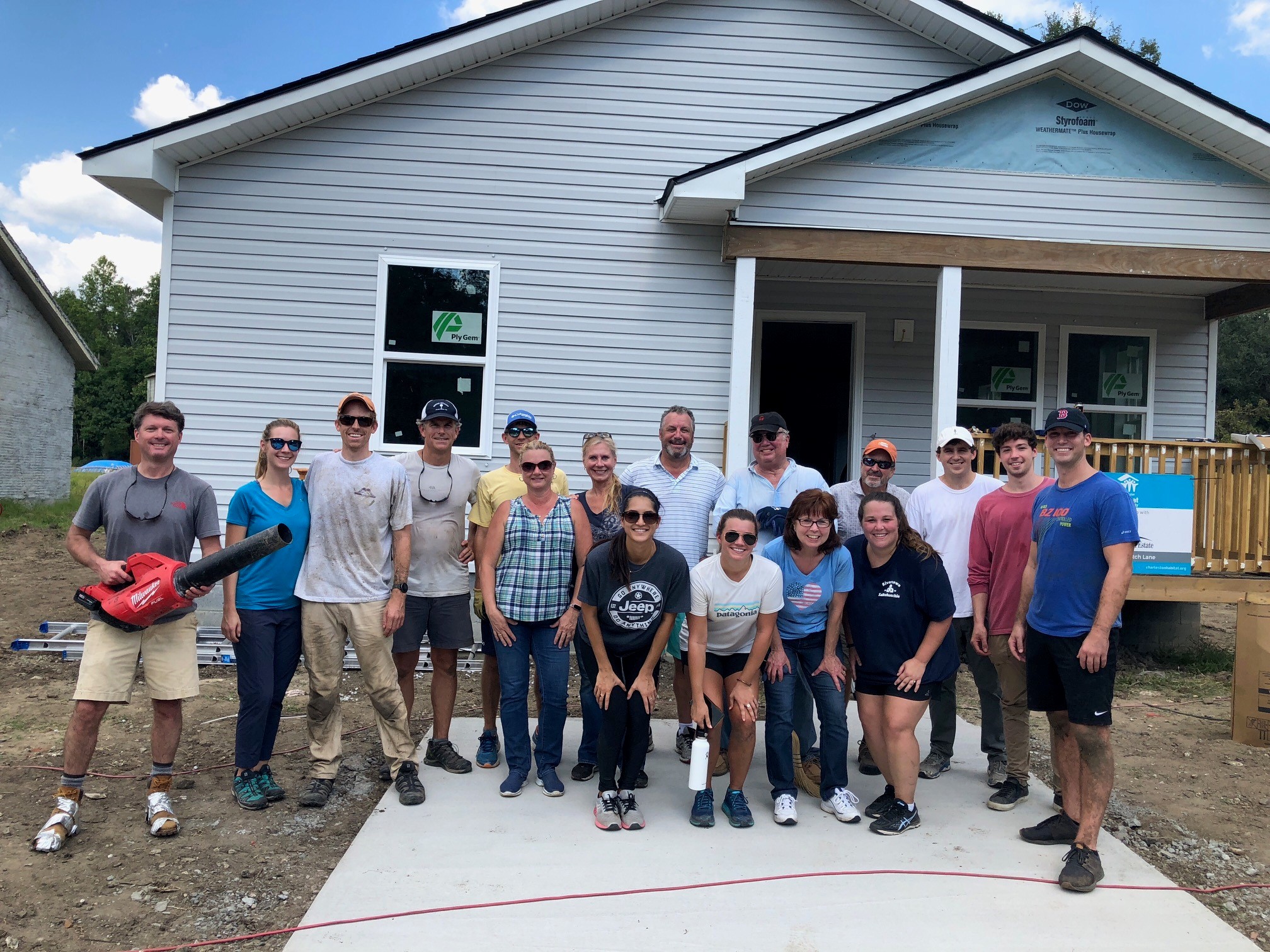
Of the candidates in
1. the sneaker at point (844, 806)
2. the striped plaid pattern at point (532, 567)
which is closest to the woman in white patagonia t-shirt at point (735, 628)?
the sneaker at point (844, 806)

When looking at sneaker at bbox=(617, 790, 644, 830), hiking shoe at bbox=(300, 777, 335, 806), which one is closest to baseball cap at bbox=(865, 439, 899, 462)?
sneaker at bbox=(617, 790, 644, 830)

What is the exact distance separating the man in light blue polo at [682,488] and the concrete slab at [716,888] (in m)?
1.03

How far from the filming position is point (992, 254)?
7.34 metres

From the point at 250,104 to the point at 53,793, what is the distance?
5.37m

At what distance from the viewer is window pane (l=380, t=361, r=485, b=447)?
25.5 feet

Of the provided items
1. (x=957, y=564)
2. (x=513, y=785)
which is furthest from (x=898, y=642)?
(x=513, y=785)

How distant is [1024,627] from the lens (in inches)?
A: 163

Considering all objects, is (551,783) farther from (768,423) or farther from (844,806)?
(768,423)

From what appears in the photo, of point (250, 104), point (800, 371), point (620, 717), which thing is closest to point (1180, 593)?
point (800, 371)

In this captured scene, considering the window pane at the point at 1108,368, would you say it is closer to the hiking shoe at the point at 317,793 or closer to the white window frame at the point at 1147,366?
the white window frame at the point at 1147,366

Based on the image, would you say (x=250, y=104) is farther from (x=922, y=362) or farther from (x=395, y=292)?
(x=922, y=362)

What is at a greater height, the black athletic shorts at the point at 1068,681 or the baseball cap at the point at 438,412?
the baseball cap at the point at 438,412

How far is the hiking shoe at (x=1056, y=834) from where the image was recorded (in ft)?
12.9

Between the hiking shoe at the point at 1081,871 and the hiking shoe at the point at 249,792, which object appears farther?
the hiking shoe at the point at 249,792
